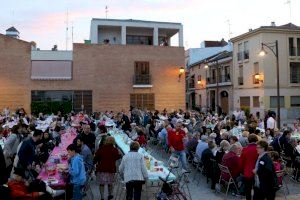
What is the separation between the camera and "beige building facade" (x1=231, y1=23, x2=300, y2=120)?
37.5m

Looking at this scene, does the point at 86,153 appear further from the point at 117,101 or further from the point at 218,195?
the point at 117,101

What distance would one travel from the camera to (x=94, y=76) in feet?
111

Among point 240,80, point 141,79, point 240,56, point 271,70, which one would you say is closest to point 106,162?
point 141,79

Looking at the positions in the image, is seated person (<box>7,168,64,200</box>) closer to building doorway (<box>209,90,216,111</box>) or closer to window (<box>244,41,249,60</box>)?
window (<box>244,41,249,60</box>)

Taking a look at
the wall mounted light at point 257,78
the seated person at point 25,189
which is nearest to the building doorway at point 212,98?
the wall mounted light at point 257,78

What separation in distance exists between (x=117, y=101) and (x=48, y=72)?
22.2 feet

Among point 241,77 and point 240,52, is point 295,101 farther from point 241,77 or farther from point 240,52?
point 240,52

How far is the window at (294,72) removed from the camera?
127ft

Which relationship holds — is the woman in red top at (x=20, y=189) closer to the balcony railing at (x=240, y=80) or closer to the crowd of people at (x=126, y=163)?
the crowd of people at (x=126, y=163)

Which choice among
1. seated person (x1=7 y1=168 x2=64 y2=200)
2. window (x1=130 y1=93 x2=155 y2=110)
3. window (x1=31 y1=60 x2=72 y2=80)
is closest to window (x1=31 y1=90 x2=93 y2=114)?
window (x1=31 y1=60 x2=72 y2=80)

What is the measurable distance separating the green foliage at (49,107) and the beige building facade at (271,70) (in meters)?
18.7

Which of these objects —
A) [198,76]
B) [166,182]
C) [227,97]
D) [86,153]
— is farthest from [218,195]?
[198,76]

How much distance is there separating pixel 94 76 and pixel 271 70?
1788 centimetres

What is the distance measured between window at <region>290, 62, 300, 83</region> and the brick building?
1214 centimetres
